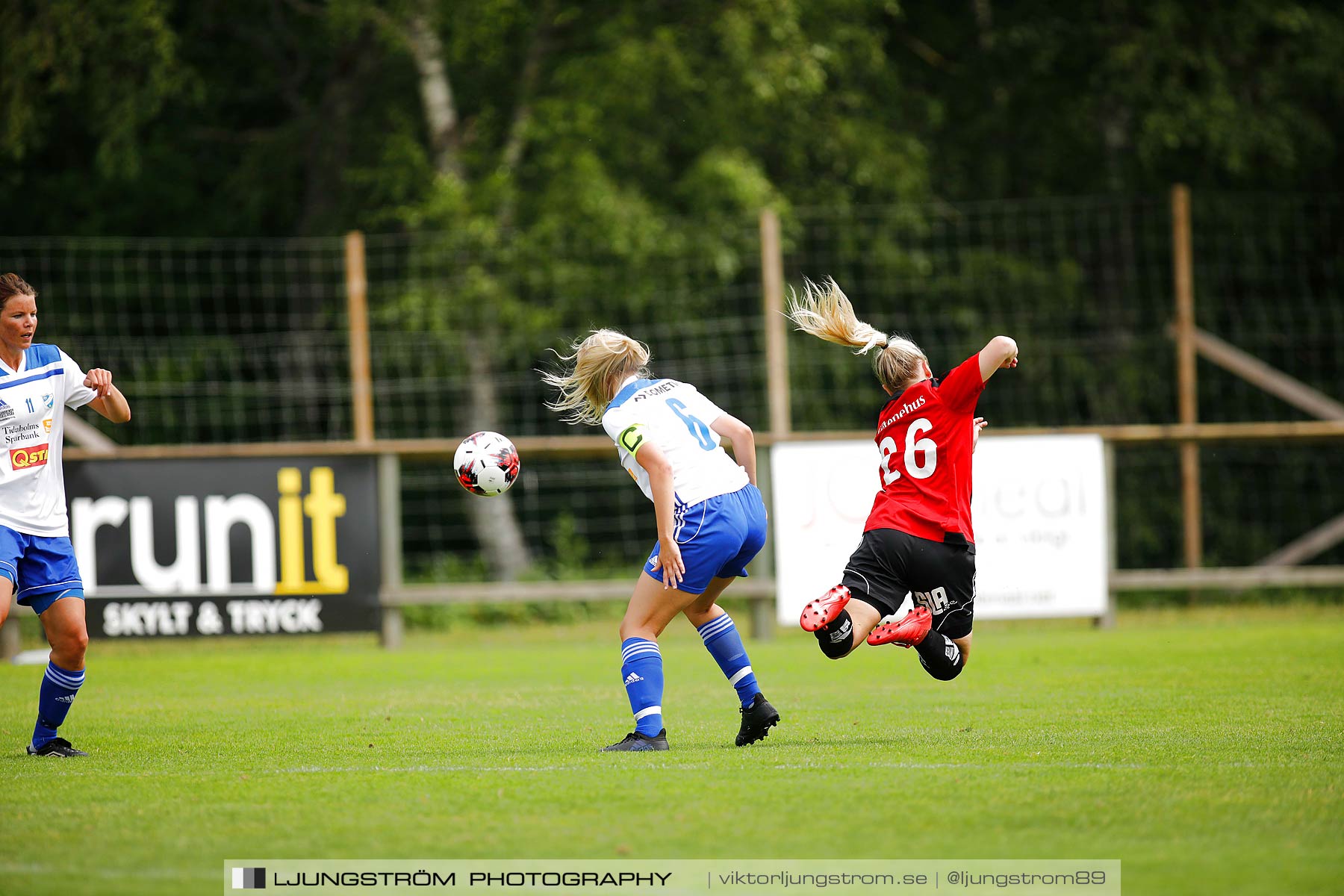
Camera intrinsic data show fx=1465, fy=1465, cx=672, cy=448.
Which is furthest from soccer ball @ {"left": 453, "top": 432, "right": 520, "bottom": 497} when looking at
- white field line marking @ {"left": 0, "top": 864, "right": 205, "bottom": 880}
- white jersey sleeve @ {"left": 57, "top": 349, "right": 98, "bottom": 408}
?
white field line marking @ {"left": 0, "top": 864, "right": 205, "bottom": 880}

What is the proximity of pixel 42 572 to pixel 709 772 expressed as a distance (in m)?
3.02

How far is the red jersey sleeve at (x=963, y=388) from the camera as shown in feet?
21.1

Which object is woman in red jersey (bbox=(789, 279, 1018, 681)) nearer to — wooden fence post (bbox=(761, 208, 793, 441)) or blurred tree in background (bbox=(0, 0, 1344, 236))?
wooden fence post (bbox=(761, 208, 793, 441))

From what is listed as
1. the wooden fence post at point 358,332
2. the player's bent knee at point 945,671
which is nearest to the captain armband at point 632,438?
the player's bent knee at point 945,671

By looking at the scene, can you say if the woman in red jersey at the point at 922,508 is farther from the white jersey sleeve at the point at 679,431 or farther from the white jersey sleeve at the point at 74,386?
the white jersey sleeve at the point at 74,386

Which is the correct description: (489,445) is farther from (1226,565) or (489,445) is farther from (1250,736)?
(1226,565)

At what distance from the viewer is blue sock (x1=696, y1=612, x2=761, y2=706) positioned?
6.30 metres

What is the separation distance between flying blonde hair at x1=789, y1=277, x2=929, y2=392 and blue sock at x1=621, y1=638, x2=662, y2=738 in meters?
1.67

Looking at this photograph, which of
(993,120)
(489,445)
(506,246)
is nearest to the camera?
(489,445)

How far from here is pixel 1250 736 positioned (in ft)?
20.5

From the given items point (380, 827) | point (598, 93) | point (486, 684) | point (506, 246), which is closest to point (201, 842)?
point (380, 827)

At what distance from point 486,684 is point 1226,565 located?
11893 mm

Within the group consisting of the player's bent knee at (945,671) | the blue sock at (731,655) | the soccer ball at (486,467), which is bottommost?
the player's bent knee at (945,671)

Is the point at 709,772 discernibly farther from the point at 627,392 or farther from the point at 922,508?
the point at 922,508
